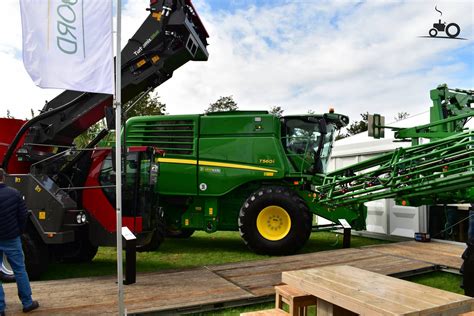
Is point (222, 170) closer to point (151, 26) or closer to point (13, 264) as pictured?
point (151, 26)

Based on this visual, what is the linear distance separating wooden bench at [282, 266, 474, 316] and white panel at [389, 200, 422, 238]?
6157 mm

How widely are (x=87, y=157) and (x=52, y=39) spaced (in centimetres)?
301

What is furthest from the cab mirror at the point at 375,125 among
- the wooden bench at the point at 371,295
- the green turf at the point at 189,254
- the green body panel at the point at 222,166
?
the wooden bench at the point at 371,295

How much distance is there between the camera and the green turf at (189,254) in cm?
656

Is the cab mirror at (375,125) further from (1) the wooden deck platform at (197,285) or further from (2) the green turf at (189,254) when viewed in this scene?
(2) the green turf at (189,254)

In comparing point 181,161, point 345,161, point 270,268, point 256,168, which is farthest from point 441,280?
point 345,161

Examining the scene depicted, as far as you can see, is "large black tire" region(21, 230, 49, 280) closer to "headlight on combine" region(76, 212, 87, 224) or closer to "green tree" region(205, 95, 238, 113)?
"headlight on combine" region(76, 212, 87, 224)

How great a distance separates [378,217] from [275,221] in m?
3.57

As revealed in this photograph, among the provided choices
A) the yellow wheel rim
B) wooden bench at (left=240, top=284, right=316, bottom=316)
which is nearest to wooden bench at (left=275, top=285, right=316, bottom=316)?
wooden bench at (left=240, top=284, right=316, bottom=316)

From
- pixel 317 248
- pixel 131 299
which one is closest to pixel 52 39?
pixel 131 299

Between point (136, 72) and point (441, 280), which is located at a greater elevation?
point (136, 72)

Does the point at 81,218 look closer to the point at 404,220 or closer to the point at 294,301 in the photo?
the point at 294,301

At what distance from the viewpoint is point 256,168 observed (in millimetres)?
8039

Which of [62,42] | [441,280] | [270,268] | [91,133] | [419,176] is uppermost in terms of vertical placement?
[62,42]
